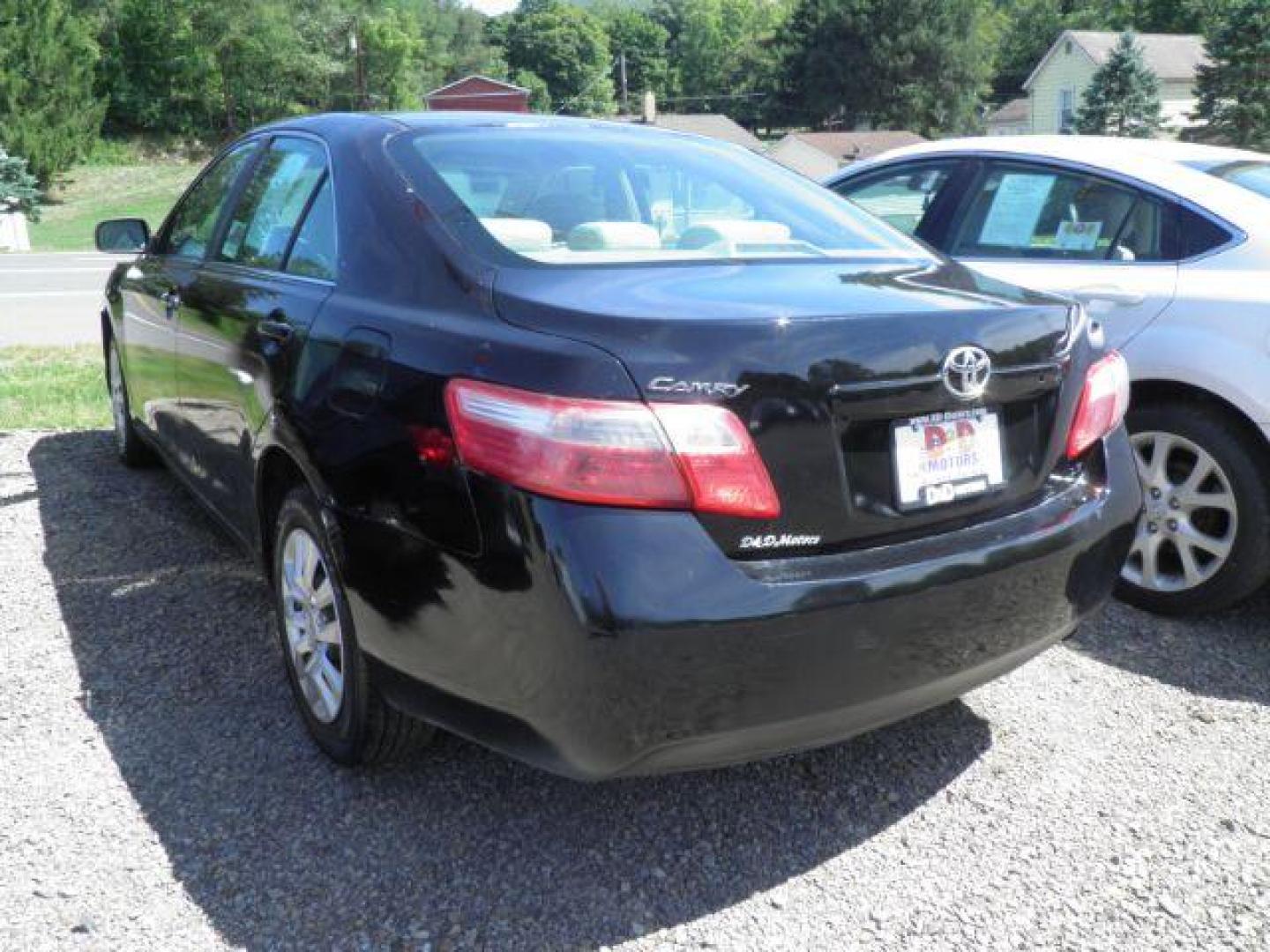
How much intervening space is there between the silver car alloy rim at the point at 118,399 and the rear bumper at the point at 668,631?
3.33 m

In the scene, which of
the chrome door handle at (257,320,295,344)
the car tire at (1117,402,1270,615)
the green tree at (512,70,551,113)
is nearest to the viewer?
the chrome door handle at (257,320,295,344)

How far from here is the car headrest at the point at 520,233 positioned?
102 inches

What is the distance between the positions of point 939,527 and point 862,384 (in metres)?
0.37

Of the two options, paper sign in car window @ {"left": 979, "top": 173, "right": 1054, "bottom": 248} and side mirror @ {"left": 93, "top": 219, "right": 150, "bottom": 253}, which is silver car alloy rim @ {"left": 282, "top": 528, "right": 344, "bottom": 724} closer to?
side mirror @ {"left": 93, "top": 219, "right": 150, "bottom": 253}

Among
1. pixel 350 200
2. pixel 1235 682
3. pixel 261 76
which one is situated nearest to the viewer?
pixel 350 200

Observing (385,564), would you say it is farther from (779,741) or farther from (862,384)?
(862,384)

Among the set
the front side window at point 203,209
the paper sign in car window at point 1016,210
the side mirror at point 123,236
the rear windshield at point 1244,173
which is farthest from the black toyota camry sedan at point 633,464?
the side mirror at point 123,236

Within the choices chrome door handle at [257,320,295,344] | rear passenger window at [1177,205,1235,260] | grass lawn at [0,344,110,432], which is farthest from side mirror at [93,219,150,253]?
rear passenger window at [1177,205,1235,260]

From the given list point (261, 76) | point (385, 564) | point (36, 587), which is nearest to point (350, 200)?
point (385, 564)

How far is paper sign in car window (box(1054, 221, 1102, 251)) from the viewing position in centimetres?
414

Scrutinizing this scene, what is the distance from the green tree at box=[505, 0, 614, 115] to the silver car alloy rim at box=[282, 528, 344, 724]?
121768 mm

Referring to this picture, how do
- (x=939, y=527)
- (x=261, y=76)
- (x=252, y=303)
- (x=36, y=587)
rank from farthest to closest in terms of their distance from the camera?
(x=261, y=76), (x=36, y=587), (x=252, y=303), (x=939, y=527)

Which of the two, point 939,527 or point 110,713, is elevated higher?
point 939,527

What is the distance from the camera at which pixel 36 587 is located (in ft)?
13.4
